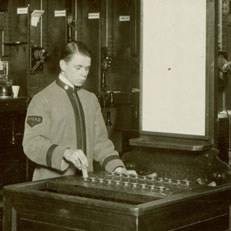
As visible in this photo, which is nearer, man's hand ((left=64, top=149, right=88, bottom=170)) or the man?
man's hand ((left=64, top=149, right=88, bottom=170))

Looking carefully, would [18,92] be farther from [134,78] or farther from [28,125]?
[28,125]

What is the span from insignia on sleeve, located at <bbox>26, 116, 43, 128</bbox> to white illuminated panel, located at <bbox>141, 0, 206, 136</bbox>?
0.65 meters

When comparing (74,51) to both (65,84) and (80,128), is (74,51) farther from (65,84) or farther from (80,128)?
(80,128)

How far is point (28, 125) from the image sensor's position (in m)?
3.26

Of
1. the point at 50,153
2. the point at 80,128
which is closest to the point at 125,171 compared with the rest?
the point at 50,153

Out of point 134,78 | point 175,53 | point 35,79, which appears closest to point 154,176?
point 175,53

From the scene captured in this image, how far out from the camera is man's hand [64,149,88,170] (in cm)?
278

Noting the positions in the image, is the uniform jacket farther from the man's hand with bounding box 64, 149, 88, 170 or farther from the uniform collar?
the man's hand with bounding box 64, 149, 88, 170

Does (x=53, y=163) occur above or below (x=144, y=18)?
below

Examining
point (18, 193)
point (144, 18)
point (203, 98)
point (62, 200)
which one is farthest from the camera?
point (144, 18)

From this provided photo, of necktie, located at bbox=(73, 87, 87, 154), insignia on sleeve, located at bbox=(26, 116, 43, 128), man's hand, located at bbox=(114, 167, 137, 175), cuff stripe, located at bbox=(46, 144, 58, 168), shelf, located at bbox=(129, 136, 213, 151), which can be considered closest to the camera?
shelf, located at bbox=(129, 136, 213, 151)

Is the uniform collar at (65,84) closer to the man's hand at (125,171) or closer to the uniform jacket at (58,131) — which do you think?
the uniform jacket at (58,131)

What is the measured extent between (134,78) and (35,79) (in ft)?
5.46

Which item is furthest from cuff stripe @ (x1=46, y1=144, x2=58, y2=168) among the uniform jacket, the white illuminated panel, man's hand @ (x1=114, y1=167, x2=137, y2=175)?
the white illuminated panel
